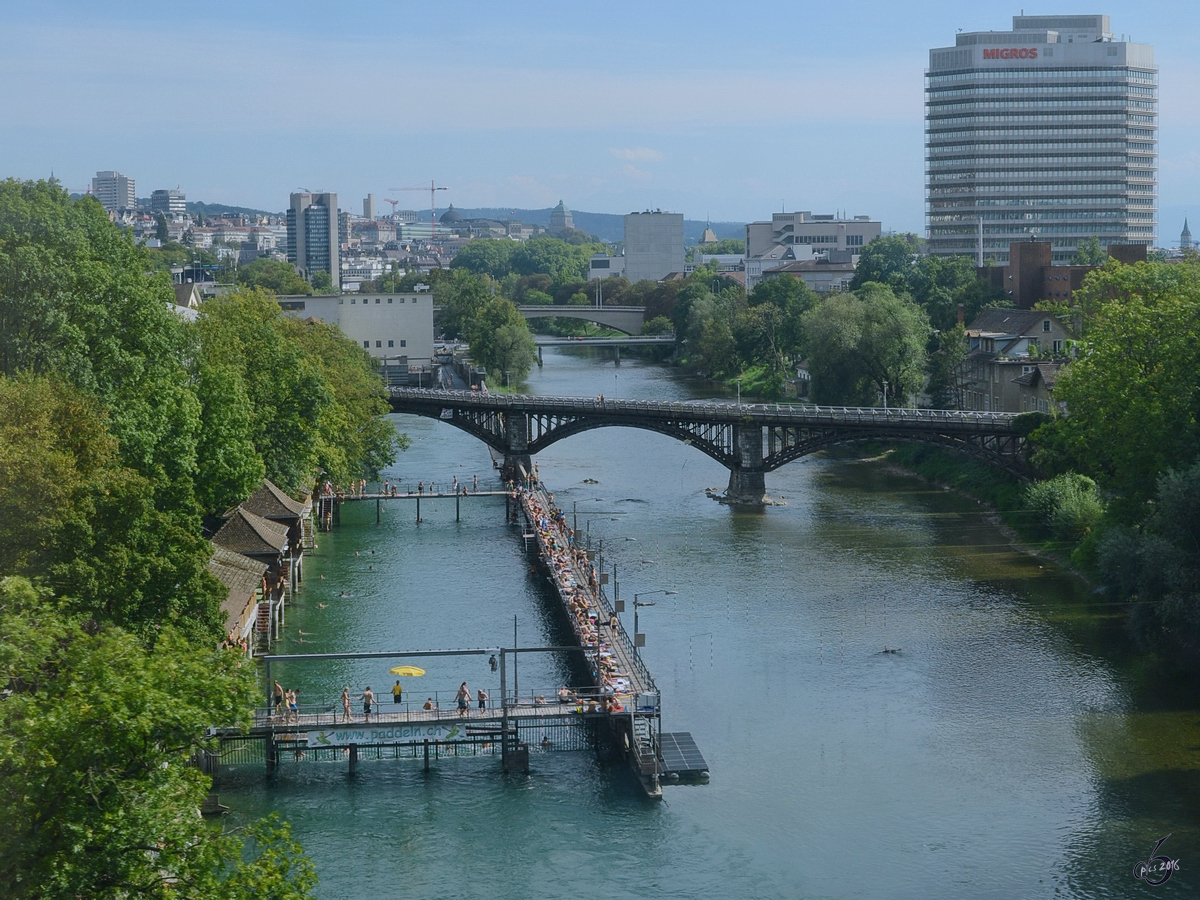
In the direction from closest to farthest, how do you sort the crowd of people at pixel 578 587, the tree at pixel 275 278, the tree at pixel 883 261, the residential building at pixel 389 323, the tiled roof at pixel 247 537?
the crowd of people at pixel 578 587 < the tiled roof at pixel 247 537 < the residential building at pixel 389 323 < the tree at pixel 883 261 < the tree at pixel 275 278

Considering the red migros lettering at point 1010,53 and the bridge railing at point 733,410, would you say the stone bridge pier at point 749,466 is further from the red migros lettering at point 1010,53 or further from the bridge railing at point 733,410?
the red migros lettering at point 1010,53

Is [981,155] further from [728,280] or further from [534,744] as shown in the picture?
[534,744]

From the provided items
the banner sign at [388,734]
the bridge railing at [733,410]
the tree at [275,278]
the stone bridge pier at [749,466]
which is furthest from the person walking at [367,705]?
the tree at [275,278]

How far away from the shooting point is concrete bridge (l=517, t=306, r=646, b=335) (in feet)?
472

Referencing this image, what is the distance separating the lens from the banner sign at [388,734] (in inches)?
1303

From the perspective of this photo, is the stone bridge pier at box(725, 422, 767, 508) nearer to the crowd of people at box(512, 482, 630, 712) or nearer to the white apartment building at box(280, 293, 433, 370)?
the crowd of people at box(512, 482, 630, 712)

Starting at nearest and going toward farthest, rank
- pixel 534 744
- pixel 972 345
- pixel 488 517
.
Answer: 1. pixel 534 744
2. pixel 488 517
3. pixel 972 345

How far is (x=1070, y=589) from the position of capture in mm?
48219

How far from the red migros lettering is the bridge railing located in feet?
253

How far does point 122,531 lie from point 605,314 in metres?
119

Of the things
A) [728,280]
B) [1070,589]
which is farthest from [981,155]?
[1070,589]

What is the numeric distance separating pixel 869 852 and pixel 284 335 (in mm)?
44173

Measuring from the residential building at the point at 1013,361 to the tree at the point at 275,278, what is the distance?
7393cm

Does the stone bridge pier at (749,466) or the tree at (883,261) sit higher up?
the tree at (883,261)
